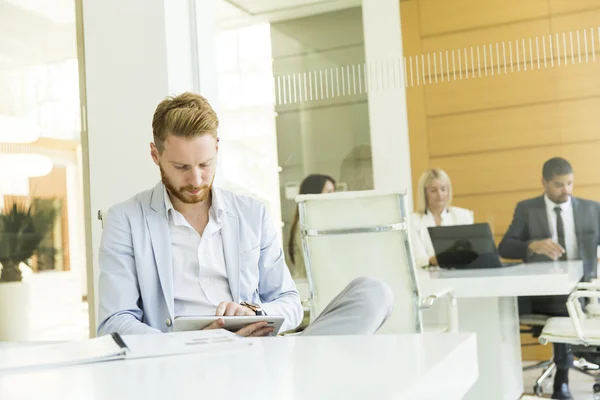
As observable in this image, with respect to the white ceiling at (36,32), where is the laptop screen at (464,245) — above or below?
below

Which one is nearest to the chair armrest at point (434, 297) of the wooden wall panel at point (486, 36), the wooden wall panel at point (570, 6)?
the wooden wall panel at point (486, 36)

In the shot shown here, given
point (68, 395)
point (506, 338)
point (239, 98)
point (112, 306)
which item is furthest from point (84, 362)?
point (239, 98)

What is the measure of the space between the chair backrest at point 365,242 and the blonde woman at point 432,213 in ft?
2.29

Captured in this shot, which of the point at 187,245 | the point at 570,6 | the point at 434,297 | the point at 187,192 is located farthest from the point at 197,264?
the point at 570,6

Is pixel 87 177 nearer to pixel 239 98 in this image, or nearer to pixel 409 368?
pixel 239 98

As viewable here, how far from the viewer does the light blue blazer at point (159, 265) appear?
1919mm

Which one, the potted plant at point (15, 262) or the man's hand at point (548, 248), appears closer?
the potted plant at point (15, 262)

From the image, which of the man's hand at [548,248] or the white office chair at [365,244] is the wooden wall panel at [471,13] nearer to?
the man's hand at [548,248]

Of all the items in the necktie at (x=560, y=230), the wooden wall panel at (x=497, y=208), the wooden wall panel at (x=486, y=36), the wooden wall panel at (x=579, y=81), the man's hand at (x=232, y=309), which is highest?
the wooden wall panel at (x=486, y=36)

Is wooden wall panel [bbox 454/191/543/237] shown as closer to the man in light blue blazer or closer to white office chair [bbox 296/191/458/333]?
white office chair [bbox 296/191/458/333]

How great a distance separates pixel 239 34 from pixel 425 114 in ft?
3.88

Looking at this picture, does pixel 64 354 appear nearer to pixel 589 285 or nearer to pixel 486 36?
pixel 589 285

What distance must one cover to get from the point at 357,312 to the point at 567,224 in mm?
2397

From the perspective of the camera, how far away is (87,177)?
131 inches
